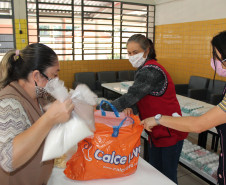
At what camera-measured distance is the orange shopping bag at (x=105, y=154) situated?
118 cm

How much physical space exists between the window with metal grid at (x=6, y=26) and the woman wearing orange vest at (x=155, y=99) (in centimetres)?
466

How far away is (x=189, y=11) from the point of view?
5.77 m

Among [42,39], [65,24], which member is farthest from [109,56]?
[42,39]

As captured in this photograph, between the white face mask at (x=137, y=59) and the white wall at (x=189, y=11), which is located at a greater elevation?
the white wall at (x=189, y=11)

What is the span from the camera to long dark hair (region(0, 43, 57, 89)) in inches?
40.1

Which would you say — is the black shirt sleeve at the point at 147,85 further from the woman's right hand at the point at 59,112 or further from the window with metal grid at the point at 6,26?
the window with metal grid at the point at 6,26

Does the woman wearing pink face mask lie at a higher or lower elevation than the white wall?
lower

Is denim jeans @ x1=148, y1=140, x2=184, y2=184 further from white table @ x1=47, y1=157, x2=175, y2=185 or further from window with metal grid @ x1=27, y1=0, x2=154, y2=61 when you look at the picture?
window with metal grid @ x1=27, y1=0, x2=154, y2=61

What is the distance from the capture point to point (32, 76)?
103cm

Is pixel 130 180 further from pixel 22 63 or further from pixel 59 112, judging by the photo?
pixel 22 63

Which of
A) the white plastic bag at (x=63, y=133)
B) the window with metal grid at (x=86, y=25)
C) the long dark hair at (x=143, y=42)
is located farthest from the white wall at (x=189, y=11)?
the white plastic bag at (x=63, y=133)

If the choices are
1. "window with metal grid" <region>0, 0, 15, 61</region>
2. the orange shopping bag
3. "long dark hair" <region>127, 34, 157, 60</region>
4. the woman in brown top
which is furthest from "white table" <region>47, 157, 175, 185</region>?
"window with metal grid" <region>0, 0, 15, 61</region>

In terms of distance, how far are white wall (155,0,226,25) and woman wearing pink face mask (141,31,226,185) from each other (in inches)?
172

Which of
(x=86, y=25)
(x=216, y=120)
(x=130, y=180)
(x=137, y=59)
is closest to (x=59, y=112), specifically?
(x=130, y=180)
